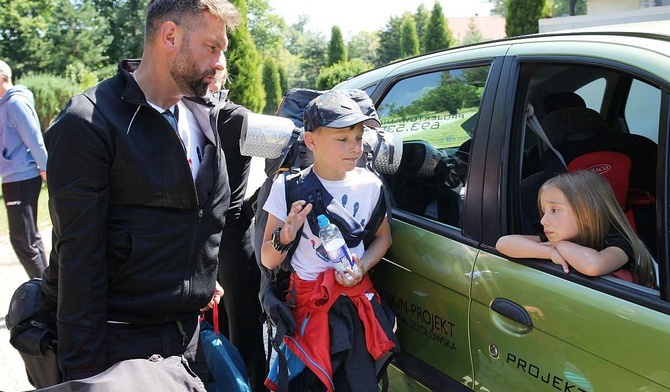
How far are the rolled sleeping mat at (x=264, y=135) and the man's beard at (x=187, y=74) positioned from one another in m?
0.36

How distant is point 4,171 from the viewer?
480 cm

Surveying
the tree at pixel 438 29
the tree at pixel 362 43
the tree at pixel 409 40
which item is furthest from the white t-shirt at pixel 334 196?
the tree at pixel 362 43

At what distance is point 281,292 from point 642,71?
1.50 meters

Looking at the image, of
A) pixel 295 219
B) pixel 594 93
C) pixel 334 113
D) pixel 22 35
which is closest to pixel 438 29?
pixel 22 35

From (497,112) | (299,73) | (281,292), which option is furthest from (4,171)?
(299,73)

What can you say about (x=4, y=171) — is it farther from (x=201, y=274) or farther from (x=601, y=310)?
(x=601, y=310)

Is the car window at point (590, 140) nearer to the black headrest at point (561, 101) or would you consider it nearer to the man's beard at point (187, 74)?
the black headrest at point (561, 101)

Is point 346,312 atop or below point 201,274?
below

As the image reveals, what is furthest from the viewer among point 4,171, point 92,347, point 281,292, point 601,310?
point 4,171

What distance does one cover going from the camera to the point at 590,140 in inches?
101

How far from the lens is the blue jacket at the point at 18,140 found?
189 inches

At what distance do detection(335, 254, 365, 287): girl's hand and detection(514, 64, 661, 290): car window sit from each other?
1.94 feet

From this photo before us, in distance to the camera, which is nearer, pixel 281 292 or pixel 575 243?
pixel 575 243

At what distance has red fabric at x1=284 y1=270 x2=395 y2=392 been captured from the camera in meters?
2.16
